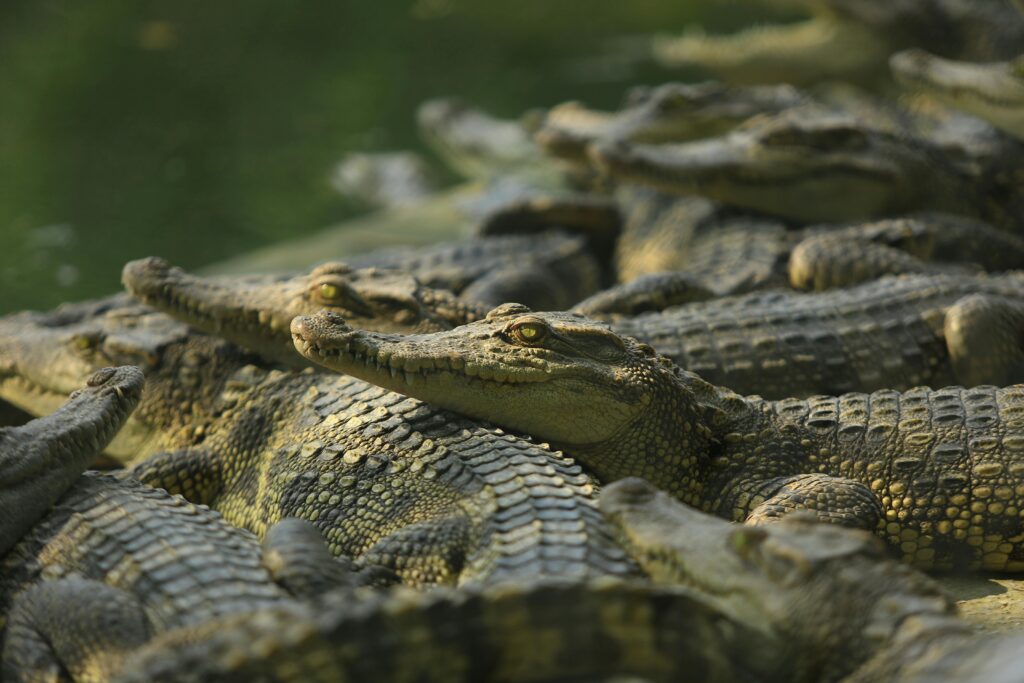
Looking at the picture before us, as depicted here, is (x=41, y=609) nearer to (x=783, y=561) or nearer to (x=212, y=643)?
(x=212, y=643)

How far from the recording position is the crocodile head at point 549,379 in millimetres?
3201

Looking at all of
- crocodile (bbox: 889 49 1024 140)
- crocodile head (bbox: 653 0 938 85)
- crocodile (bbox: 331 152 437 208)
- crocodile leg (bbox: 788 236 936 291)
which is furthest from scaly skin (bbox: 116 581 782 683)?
crocodile head (bbox: 653 0 938 85)

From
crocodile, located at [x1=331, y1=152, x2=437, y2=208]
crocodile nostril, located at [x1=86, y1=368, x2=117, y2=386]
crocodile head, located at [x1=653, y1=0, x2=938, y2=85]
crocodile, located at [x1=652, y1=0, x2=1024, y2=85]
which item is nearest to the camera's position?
crocodile nostril, located at [x1=86, y1=368, x2=117, y2=386]

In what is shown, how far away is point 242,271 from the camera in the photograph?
20.8 feet

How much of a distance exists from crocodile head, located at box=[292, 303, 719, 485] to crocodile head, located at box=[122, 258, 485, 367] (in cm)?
68

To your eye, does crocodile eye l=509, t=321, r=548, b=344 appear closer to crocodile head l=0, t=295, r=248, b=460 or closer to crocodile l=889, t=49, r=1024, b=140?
crocodile head l=0, t=295, r=248, b=460

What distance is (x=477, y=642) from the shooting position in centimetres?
212

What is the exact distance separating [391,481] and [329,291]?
1066 mm

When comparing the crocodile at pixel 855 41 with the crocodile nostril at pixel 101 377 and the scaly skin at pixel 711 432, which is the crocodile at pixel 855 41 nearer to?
the scaly skin at pixel 711 432

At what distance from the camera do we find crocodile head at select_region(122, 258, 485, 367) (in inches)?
158

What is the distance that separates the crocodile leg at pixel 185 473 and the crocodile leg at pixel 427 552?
3.48ft

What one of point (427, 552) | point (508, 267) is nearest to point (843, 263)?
point (508, 267)

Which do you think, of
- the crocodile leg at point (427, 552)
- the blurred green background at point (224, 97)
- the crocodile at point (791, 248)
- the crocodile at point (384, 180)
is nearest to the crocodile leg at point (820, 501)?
the crocodile leg at point (427, 552)

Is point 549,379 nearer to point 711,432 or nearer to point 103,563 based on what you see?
point 711,432
